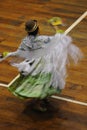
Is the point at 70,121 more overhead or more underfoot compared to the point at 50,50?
more underfoot

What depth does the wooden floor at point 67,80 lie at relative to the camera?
2363 mm

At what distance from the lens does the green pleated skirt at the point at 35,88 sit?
2281 millimetres

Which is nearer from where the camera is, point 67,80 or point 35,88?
point 35,88

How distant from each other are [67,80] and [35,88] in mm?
549

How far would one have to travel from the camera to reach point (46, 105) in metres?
2.51

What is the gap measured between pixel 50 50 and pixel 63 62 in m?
0.13

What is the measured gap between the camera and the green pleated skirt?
2281 millimetres

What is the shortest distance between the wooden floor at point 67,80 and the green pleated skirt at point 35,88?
0.61 feet

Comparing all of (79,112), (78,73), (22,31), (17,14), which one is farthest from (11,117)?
(17,14)

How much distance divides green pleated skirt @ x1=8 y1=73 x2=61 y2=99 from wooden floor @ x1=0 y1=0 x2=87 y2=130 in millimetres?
187

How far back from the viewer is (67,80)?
111 inches

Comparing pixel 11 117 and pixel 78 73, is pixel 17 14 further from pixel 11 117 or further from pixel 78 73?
pixel 11 117

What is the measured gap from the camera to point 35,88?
7.62 ft

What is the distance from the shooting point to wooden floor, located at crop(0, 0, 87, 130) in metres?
2.36
